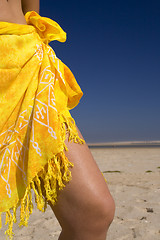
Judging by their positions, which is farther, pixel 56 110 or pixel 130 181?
pixel 130 181

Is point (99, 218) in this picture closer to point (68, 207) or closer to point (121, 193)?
point (68, 207)

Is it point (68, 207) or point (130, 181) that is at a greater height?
point (68, 207)

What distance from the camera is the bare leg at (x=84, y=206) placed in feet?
3.30

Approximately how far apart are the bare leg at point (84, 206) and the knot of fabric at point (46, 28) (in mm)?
690

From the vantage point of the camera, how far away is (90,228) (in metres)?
1.01

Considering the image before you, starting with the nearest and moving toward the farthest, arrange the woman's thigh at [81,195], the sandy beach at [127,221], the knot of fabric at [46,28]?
the woman's thigh at [81,195] < the knot of fabric at [46,28] < the sandy beach at [127,221]

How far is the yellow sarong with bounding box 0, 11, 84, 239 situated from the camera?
1.10m

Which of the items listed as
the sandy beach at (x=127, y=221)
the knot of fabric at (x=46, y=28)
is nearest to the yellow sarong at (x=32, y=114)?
the knot of fabric at (x=46, y=28)

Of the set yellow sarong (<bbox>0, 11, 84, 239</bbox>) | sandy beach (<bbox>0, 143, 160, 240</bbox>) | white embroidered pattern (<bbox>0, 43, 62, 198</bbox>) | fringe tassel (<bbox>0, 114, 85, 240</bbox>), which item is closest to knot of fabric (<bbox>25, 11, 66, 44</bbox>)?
yellow sarong (<bbox>0, 11, 84, 239</bbox>)

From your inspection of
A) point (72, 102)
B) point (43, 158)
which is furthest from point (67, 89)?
point (43, 158)

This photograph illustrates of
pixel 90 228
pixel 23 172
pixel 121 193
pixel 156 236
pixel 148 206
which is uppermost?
pixel 23 172

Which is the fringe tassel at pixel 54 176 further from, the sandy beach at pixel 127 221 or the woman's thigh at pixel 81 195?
the sandy beach at pixel 127 221

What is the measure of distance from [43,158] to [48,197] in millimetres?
159

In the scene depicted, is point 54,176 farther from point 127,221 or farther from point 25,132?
point 127,221
